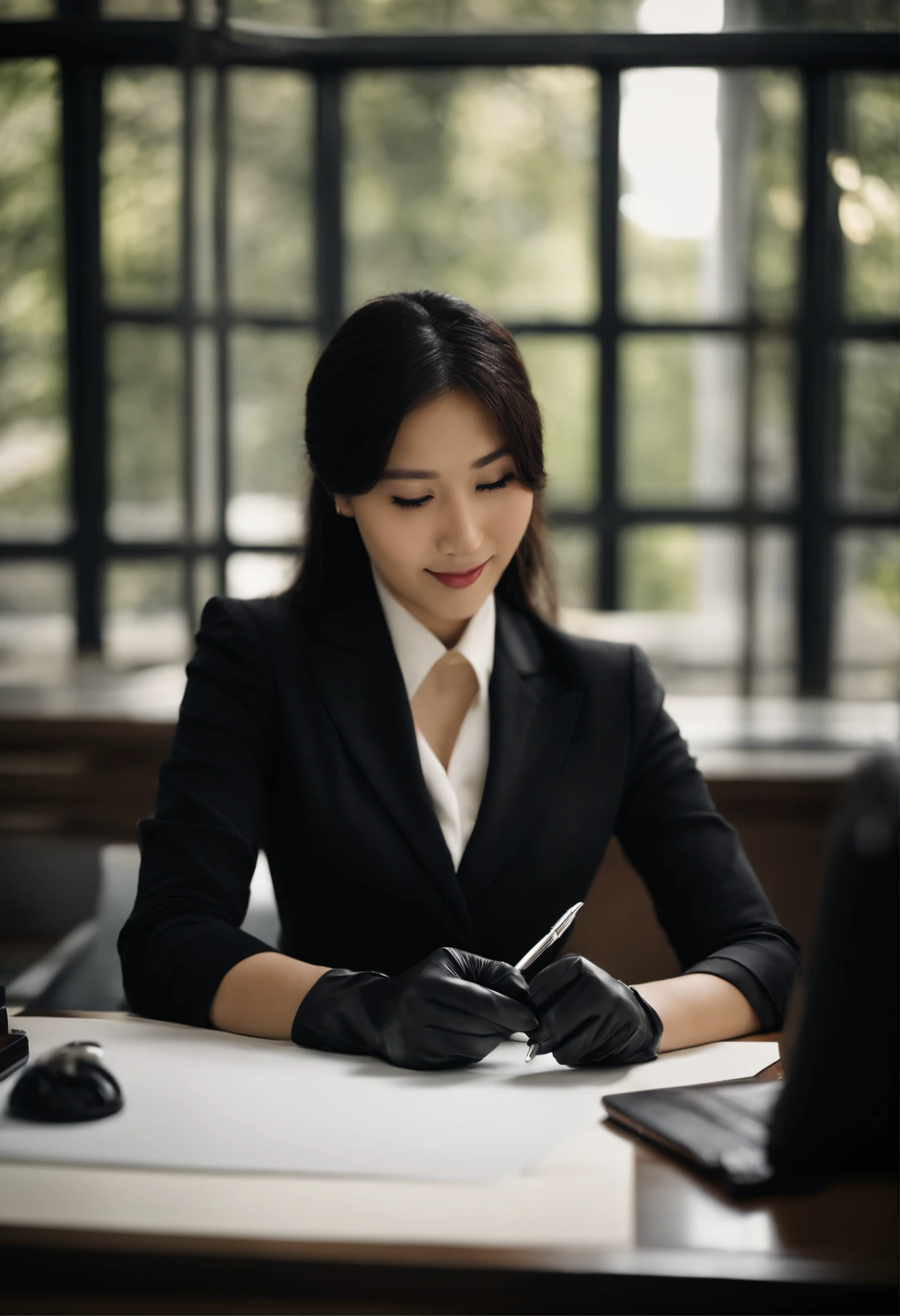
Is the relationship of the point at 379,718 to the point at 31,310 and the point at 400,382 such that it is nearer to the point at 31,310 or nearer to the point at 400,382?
the point at 400,382

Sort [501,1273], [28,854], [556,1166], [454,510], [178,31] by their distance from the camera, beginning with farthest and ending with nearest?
[178,31] → [28,854] → [454,510] → [556,1166] → [501,1273]

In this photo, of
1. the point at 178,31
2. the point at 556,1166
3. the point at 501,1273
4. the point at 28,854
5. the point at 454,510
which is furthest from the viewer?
the point at 178,31

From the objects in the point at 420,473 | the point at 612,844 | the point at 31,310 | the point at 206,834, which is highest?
the point at 31,310

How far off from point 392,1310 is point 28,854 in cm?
244

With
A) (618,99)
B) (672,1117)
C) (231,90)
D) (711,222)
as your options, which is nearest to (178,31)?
(231,90)

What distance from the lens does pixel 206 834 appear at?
4.57 ft

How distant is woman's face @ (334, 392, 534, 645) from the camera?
1.37 metres

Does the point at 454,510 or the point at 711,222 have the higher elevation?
the point at 711,222

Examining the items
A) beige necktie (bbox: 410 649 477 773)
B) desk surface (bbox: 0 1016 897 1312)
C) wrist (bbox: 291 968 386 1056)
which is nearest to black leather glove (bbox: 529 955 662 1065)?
wrist (bbox: 291 968 386 1056)

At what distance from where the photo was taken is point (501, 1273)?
0.77m

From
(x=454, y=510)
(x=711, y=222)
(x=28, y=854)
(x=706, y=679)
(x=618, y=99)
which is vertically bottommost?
(x=28, y=854)

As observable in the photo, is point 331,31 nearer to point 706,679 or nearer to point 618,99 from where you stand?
point 618,99

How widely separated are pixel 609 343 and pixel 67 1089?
9.80ft

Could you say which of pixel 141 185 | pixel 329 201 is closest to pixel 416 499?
pixel 329 201
